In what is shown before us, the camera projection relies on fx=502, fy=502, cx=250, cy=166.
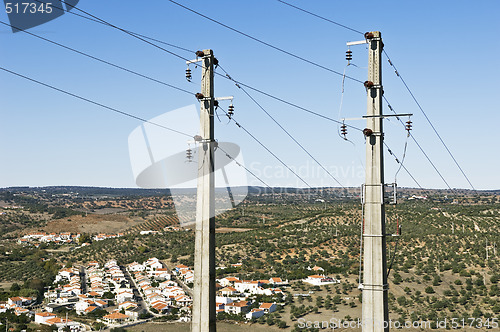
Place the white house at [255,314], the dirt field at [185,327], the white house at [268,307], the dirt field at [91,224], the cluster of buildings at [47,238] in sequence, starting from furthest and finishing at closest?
A: the dirt field at [91,224] → the cluster of buildings at [47,238] → the white house at [268,307] → the white house at [255,314] → the dirt field at [185,327]

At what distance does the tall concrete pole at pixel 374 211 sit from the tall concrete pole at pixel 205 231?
140 inches

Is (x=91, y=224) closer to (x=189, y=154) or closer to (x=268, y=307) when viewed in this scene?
(x=268, y=307)

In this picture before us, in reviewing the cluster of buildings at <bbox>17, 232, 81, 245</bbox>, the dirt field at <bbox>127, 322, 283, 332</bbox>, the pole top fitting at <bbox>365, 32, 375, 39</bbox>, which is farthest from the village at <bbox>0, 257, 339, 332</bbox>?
the cluster of buildings at <bbox>17, 232, 81, 245</bbox>

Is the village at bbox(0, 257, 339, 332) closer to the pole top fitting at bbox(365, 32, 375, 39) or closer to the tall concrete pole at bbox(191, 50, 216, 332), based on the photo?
the tall concrete pole at bbox(191, 50, 216, 332)

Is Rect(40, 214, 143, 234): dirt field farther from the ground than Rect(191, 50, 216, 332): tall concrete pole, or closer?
closer

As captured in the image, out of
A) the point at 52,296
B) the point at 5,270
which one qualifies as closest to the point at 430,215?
the point at 52,296

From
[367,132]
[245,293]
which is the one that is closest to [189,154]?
[367,132]

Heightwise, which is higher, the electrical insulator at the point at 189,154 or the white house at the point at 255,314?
the electrical insulator at the point at 189,154

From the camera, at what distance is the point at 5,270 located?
3465 inches

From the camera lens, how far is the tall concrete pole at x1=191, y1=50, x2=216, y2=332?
11227 mm

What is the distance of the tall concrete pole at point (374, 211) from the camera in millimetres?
11430

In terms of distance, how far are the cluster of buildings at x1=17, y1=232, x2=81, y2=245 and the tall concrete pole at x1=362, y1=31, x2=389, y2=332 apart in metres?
125

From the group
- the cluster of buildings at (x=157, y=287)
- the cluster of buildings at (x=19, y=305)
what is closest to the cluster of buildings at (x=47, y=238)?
the cluster of buildings at (x=157, y=287)

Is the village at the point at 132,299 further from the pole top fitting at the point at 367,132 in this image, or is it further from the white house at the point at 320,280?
the pole top fitting at the point at 367,132
